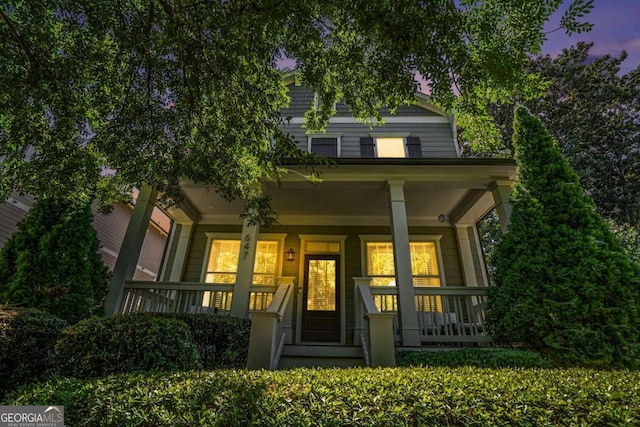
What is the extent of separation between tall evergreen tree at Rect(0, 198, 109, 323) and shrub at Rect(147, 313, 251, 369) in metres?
1.80

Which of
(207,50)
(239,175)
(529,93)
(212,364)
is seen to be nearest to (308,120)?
(239,175)

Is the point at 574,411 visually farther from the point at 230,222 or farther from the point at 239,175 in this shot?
the point at 230,222

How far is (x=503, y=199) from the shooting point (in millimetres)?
5984

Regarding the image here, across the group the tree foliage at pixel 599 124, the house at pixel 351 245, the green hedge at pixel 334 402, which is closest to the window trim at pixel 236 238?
the house at pixel 351 245

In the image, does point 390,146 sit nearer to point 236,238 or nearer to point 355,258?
point 355,258

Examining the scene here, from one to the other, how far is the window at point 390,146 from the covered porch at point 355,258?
1.84 meters

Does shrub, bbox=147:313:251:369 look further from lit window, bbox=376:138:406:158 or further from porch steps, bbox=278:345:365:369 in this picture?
lit window, bbox=376:138:406:158

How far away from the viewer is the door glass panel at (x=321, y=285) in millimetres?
7567

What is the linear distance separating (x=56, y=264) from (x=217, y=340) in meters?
3.13

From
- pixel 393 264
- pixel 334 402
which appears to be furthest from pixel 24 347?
pixel 393 264

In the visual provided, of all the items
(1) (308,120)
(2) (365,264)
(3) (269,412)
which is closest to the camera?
(3) (269,412)

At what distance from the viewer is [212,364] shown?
14.8 feet

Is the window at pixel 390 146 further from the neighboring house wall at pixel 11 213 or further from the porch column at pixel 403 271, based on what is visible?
the neighboring house wall at pixel 11 213

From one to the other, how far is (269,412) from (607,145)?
19595 mm
